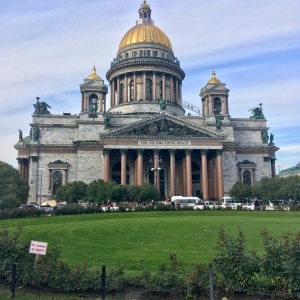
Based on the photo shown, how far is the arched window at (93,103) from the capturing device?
72688 millimetres

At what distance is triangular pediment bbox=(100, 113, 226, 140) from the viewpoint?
213ft

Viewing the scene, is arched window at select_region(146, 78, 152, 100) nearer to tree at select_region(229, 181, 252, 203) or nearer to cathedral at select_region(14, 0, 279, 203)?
cathedral at select_region(14, 0, 279, 203)

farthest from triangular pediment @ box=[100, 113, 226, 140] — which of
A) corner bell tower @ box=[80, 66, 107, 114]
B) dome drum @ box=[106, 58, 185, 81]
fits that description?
dome drum @ box=[106, 58, 185, 81]

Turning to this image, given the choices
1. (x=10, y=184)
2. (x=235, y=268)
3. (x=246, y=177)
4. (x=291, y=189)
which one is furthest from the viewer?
(x=246, y=177)

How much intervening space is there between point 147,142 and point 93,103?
1591cm

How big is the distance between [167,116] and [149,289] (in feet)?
185

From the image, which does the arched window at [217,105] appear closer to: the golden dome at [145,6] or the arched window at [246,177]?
the arched window at [246,177]

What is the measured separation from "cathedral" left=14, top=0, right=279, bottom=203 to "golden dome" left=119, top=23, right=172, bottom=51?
9.20 feet

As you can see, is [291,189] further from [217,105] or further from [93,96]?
[93,96]

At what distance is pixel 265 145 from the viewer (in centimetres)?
7462

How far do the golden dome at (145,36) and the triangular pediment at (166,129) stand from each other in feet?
91.3

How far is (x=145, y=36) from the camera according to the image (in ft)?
284

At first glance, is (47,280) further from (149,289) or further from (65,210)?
(65,210)

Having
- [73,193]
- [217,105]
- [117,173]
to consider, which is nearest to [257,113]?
[217,105]
